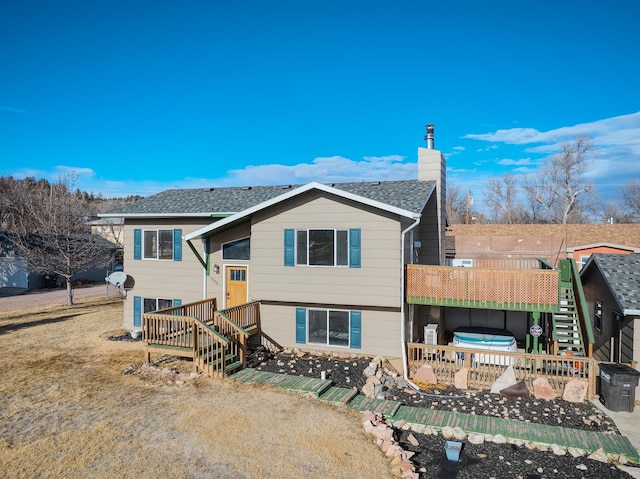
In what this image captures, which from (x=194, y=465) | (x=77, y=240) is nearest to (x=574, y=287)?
(x=194, y=465)

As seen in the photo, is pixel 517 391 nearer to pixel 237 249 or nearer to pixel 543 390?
pixel 543 390

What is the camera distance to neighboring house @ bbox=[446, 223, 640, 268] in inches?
948

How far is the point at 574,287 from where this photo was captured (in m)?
13.8

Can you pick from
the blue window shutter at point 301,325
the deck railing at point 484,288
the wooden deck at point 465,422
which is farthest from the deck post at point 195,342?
the deck railing at point 484,288

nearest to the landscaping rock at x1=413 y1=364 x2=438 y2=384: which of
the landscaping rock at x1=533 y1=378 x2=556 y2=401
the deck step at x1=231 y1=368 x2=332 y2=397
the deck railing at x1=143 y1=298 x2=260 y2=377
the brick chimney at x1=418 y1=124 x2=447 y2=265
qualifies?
the landscaping rock at x1=533 y1=378 x2=556 y2=401

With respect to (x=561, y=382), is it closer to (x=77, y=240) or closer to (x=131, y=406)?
(x=131, y=406)

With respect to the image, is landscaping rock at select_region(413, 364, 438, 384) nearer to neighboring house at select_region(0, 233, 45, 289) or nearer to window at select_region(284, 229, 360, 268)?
window at select_region(284, 229, 360, 268)

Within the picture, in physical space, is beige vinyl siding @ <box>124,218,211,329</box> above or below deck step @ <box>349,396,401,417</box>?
above

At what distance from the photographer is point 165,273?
1545 cm

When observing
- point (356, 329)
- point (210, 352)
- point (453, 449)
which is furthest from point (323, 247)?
point (453, 449)

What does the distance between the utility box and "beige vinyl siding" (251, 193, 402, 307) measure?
501 cm

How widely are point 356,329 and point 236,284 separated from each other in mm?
4545

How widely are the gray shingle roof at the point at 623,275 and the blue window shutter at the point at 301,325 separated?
8142 mm

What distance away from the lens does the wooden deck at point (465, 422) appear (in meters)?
7.61
